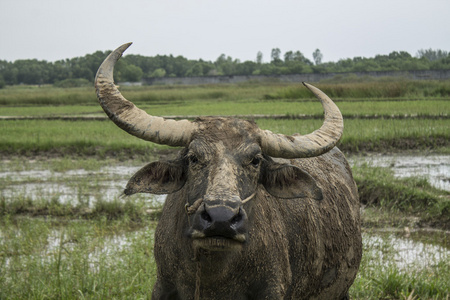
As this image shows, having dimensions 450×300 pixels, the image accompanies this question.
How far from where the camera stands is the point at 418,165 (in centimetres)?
1051

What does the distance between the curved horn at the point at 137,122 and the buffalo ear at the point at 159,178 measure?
122 millimetres

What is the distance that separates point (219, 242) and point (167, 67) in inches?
3191

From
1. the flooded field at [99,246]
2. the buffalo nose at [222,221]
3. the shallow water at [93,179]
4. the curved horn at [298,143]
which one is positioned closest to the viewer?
the buffalo nose at [222,221]

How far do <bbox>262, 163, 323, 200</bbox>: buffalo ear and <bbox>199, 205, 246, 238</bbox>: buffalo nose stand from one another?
60 centimetres

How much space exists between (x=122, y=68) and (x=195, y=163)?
6007 cm

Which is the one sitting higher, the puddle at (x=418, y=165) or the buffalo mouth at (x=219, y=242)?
the buffalo mouth at (x=219, y=242)

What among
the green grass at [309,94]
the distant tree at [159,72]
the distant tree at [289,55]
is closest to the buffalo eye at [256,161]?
the green grass at [309,94]

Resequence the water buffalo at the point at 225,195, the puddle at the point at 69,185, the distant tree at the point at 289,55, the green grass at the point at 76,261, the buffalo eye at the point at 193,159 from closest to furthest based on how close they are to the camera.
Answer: the water buffalo at the point at 225,195 → the buffalo eye at the point at 193,159 → the green grass at the point at 76,261 → the puddle at the point at 69,185 → the distant tree at the point at 289,55

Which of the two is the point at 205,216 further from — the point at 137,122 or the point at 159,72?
the point at 159,72

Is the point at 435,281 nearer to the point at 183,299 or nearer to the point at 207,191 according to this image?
the point at 183,299

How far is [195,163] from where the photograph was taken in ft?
8.71

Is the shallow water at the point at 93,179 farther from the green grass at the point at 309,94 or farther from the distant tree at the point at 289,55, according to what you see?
the distant tree at the point at 289,55

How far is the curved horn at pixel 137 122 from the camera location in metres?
2.72

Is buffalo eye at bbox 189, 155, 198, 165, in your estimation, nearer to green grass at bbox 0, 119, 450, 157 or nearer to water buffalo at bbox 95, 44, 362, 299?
water buffalo at bbox 95, 44, 362, 299
